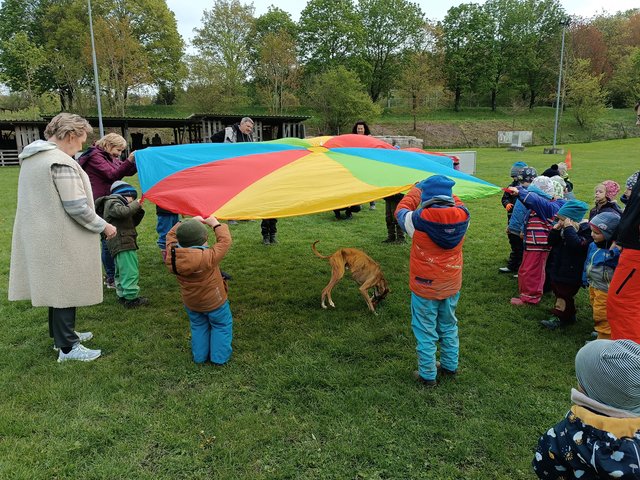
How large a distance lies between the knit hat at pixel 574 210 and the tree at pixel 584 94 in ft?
116

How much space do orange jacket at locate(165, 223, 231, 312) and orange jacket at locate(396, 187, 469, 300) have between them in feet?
4.94

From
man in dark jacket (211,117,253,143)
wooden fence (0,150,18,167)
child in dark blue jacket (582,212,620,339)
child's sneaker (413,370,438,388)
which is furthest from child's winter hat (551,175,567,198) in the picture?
A: wooden fence (0,150,18,167)

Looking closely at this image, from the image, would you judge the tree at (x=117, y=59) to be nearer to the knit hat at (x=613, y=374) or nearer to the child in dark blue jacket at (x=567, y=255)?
the child in dark blue jacket at (x=567, y=255)

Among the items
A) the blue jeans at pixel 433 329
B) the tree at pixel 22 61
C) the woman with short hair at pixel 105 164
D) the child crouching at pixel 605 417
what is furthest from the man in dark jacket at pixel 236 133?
the tree at pixel 22 61

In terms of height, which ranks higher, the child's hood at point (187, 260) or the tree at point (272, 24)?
the tree at point (272, 24)

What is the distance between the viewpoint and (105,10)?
37.4m

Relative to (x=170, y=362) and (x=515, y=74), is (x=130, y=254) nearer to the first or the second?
(x=170, y=362)

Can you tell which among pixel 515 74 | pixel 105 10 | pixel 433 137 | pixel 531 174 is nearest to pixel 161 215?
pixel 531 174

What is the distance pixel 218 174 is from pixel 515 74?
1950 inches

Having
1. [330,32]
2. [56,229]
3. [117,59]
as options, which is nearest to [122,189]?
[56,229]

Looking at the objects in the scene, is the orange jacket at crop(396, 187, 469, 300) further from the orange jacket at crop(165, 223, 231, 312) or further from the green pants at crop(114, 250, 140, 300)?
the green pants at crop(114, 250, 140, 300)

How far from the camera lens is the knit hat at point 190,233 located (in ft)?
11.0

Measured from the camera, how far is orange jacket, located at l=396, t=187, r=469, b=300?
3.12m

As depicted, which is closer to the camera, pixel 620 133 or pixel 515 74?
pixel 620 133
